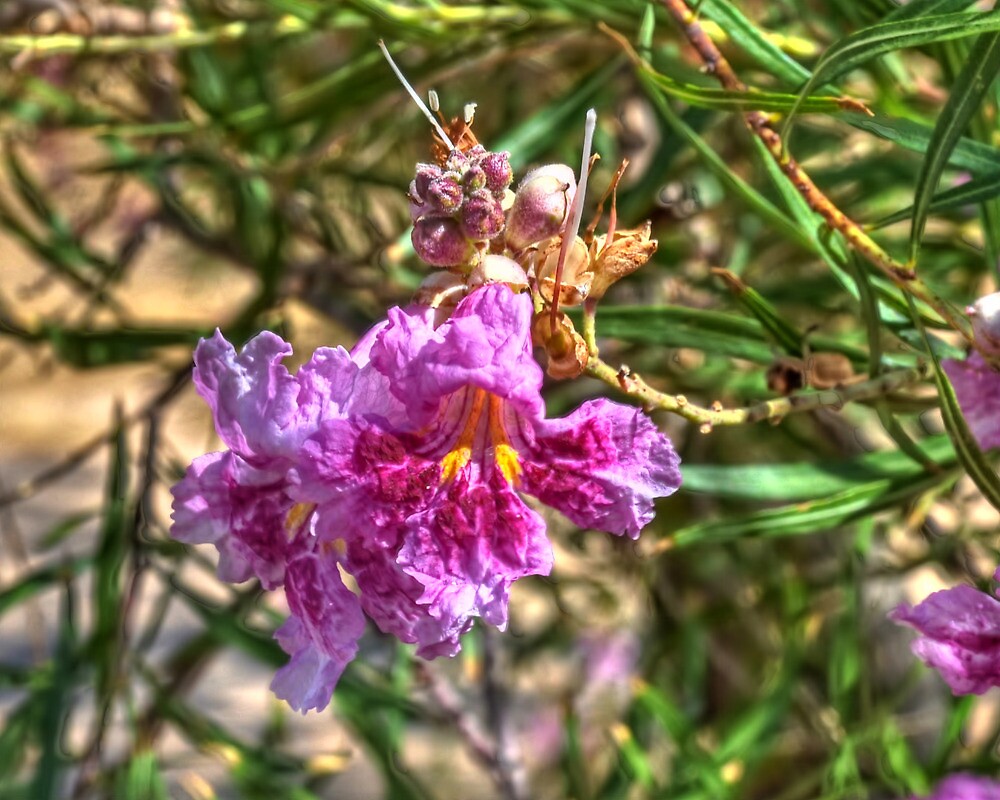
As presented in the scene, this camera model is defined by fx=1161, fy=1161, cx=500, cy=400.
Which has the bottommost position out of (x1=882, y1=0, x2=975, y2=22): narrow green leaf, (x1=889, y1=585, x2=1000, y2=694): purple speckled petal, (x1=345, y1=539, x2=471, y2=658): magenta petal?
(x1=345, y1=539, x2=471, y2=658): magenta petal

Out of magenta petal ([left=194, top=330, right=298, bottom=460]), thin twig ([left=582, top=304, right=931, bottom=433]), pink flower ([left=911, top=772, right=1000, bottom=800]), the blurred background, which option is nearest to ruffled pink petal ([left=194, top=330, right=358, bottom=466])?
magenta petal ([left=194, top=330, right=298, bottom=460])

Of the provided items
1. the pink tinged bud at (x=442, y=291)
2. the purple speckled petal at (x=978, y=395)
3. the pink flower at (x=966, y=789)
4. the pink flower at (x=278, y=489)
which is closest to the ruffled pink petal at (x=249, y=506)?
the pink flower at (x=278, y=489)

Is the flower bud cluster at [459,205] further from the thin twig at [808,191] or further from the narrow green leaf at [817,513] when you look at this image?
the narrow green leaf at [817,513]

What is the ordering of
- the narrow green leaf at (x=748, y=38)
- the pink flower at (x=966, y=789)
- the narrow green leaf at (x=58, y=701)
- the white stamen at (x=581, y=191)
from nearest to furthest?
the white stamen at (x=581, y=191) < the narrow green leaf at (x=748, y=38) < the pink flower at (x=966, y=789) < the narrow green leaf at (x=58, y=701)

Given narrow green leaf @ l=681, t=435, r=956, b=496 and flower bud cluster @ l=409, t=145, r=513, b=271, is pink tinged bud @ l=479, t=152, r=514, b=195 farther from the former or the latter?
narrow green leaf @ l=681, t=435, r=956, b=496

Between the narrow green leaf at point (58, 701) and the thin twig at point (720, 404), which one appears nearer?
the thin twig at point (720, 404)

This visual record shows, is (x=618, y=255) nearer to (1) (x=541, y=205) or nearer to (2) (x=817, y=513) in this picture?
(1) (x=541, y=205)

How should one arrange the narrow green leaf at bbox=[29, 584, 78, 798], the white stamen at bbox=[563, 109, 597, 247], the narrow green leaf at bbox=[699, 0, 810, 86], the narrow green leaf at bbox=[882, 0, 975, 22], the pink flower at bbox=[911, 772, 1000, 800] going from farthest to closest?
the narrow green leaf at bbox=[29, 584, 78, 798] < the pink flower at bbox=[911, 772, 1000, 800] < the narrow green leaf at bbox=[699, 0, 810, 86] < the narrow green leaf at bbox=[882, 0, 975, 22] < the white stamen at bbox=[563, 109, 597, 247]
